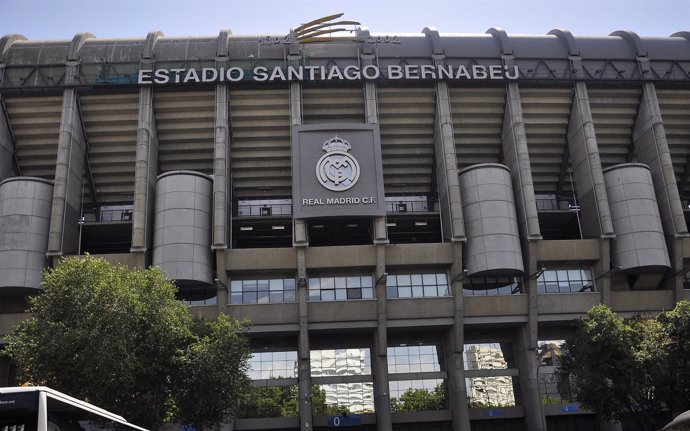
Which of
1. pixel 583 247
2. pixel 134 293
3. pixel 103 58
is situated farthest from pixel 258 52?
pixel 583 247

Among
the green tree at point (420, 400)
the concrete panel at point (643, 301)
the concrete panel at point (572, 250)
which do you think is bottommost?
the green tree at point (420, 400)

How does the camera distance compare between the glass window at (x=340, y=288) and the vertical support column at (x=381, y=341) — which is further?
the glass window at (x=340, y=288)

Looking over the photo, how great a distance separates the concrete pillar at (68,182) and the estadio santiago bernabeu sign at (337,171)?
18.2 metres

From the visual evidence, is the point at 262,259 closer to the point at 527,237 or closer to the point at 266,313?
the point at 266,313

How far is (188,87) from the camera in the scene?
52625 millimetres

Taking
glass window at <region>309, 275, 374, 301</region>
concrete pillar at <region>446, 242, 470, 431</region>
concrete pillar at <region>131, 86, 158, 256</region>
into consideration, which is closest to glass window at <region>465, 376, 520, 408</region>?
concrete pillar at <region>446, 242, 470, 431</region>

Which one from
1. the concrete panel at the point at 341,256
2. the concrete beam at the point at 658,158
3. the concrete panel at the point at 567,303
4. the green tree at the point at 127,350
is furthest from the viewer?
the concrete beam at the point at 658,158

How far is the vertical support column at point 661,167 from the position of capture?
50938mm

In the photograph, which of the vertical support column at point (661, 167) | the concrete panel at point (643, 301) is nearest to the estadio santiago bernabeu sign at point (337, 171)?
the concrete panel at point (643, 301)

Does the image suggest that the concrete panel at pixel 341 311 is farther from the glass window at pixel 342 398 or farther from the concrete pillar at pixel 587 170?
the concrete pillar at pixel 587 170

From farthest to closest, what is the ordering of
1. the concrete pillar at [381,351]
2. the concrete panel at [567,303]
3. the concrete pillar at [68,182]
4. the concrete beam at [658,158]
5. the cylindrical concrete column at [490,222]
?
1. the concrete beam at [658,158]
2. the concrete panel at [567,303]
3. the cylindrical concrete column at [490,222]
4. the concrete pillar at [381,351]
5. the concrete pillar at [68,182]

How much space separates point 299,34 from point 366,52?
628 centimetres

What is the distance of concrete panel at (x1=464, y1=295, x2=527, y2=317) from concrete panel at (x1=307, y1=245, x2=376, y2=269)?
873 cm

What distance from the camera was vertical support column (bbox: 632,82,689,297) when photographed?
50938 mm
